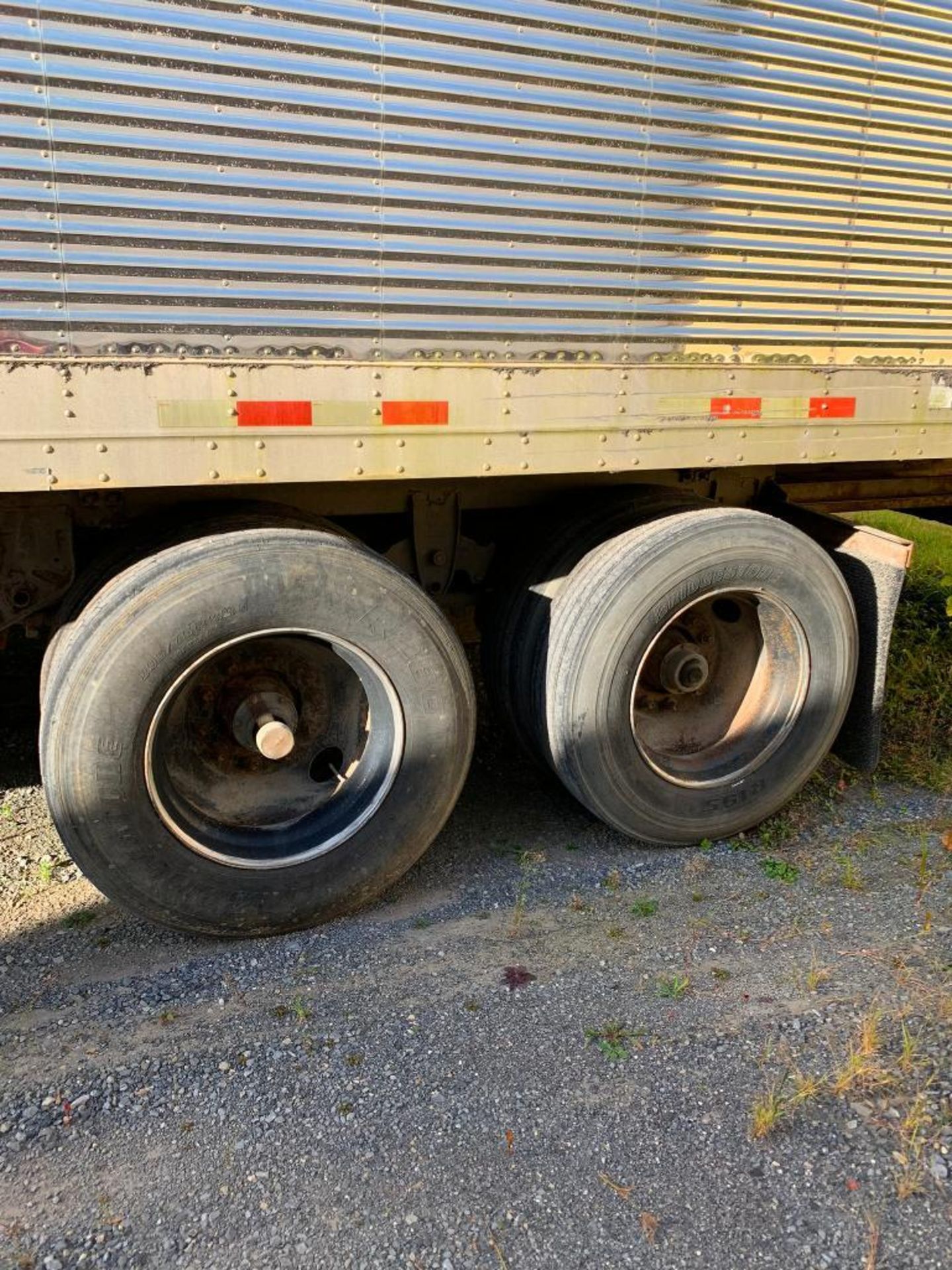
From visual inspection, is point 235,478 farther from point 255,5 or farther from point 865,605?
point 865,605

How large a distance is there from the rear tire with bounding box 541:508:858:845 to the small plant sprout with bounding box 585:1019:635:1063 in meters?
0.91

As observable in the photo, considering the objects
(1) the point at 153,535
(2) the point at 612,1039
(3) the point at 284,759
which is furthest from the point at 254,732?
(2) the point at 612,1039

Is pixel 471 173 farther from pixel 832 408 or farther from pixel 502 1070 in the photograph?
pixel 502 1070

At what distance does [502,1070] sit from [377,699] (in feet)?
3.84

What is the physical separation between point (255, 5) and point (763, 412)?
6.07 feet

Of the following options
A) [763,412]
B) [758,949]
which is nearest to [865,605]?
[763,412]

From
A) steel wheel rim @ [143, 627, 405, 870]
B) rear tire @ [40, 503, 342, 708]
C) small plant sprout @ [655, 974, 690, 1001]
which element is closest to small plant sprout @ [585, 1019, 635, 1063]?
small plant sprout @ [655, 974, 690, 1001]

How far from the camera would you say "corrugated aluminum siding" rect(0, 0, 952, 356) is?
2.25 m

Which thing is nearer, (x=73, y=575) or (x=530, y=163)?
(x=530, y=163)

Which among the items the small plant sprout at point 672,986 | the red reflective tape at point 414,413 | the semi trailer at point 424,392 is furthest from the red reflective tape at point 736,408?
the small plant sprout at point 672,986

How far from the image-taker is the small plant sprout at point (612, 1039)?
8.28 feet

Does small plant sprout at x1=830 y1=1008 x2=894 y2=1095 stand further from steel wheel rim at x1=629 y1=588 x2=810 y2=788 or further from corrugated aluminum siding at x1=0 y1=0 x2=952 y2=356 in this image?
corrugated aluminum siding at x1=0 y1=0 x2=952 y2=356

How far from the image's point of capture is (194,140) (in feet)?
7.59

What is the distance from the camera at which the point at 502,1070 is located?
2.47m
